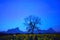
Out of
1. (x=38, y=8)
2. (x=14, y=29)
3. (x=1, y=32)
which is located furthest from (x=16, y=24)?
(x=38, y=8)

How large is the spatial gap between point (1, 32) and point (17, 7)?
59 centimetres

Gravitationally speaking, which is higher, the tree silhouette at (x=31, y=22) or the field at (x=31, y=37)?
the tree silhouette at (x=31, y=22)

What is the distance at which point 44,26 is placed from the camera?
3254 millimetres

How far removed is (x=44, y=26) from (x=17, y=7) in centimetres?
66

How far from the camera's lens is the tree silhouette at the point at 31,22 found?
127 inches

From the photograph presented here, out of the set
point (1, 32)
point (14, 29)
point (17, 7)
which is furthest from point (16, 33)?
point (17, 7)

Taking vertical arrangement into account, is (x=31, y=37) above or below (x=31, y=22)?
below

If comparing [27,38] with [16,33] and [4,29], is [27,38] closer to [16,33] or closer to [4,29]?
[16,33]

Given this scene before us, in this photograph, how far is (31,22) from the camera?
3.25 m

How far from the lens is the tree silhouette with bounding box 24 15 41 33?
3.24 meters

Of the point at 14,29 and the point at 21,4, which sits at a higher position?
the point at 21,4

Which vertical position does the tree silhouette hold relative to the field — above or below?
above

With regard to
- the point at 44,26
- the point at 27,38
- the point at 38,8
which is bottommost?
the point at 27,38

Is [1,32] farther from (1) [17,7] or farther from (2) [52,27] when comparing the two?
(2) [52,27]
